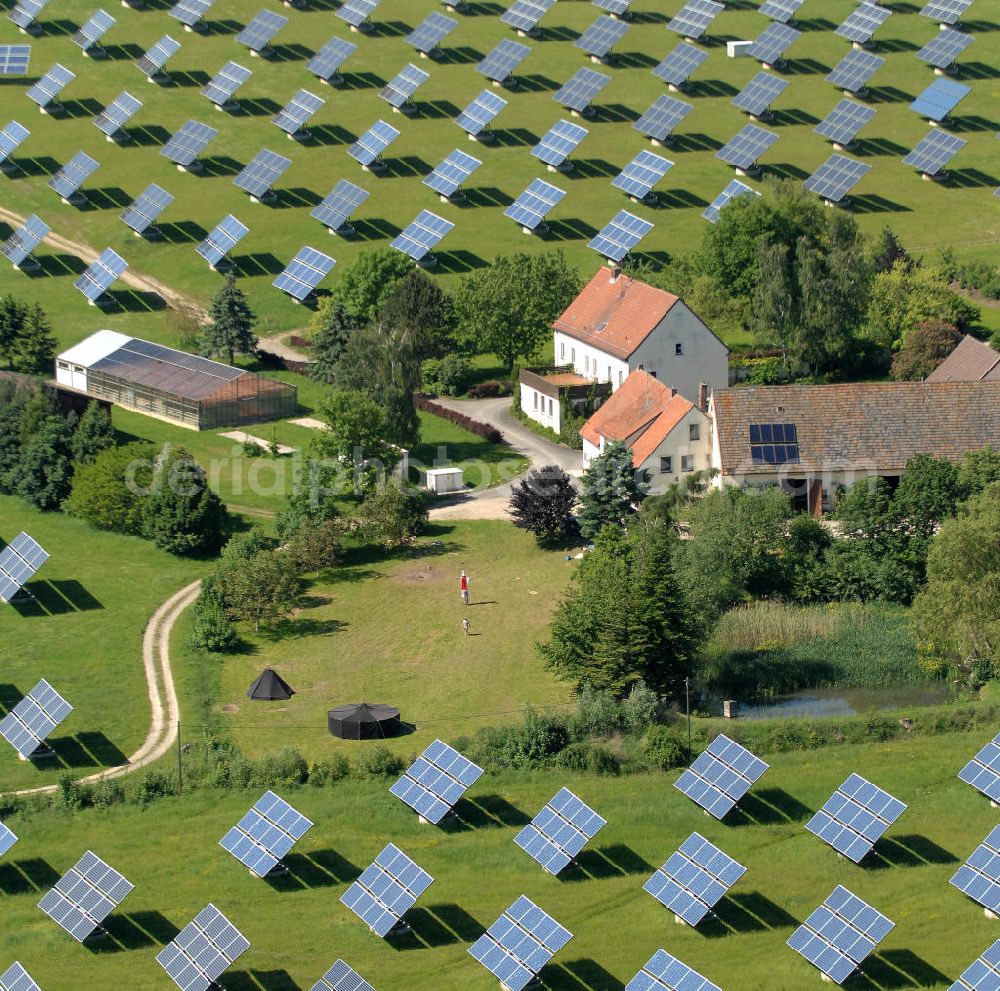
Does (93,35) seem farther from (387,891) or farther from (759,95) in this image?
(387,891)

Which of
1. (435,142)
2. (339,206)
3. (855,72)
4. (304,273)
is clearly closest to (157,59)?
(435,142)

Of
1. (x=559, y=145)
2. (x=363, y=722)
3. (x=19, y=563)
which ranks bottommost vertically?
(x=363, y=722)

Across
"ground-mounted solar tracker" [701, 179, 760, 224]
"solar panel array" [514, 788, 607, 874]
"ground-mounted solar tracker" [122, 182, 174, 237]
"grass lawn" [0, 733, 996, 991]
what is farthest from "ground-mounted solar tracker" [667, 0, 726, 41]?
"solar panel array" [514, 788, 607, 874]

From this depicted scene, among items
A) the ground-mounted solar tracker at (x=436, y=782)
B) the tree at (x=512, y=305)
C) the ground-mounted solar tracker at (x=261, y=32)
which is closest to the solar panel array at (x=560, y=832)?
the ground-mounted solar tracker at (x=436, y=782)

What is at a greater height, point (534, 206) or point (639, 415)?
point (534, 206)

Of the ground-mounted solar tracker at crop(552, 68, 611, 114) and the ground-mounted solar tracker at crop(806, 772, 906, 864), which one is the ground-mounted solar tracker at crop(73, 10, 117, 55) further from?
the ground-mounted solar tracker at crop(806, 772, 906, 864)

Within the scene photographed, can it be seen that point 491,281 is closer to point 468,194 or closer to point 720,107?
point 468,194
